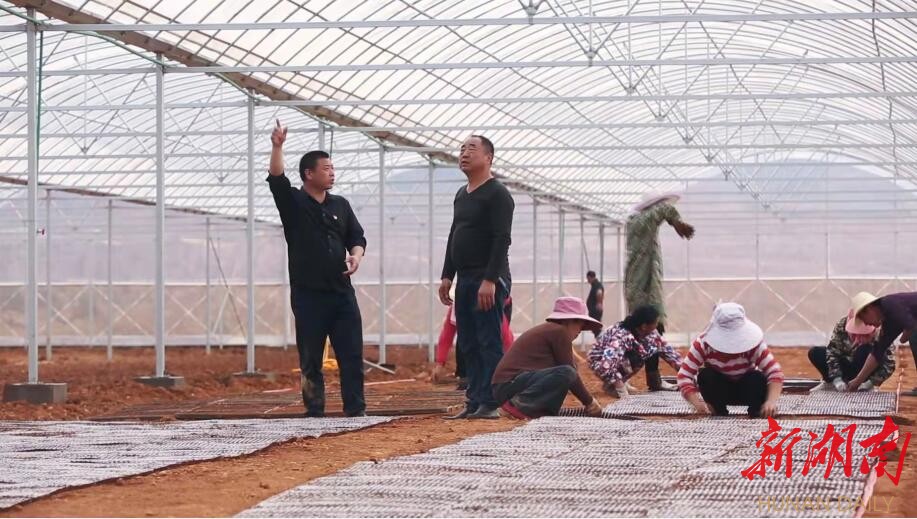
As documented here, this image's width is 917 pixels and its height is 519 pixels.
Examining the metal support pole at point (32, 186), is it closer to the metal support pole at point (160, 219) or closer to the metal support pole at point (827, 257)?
the metal support pole at point (160, 219)

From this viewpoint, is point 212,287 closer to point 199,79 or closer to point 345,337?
point 199,79

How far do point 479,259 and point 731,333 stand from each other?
1.52 metres

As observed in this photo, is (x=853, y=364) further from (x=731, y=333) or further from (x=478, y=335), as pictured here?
(x=478, y=335)

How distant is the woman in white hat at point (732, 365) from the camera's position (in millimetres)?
7629

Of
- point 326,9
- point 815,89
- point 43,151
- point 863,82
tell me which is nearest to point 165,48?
point 326,9

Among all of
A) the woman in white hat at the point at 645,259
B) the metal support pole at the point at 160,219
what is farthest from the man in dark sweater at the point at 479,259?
the metal support pole at the point at 160,219

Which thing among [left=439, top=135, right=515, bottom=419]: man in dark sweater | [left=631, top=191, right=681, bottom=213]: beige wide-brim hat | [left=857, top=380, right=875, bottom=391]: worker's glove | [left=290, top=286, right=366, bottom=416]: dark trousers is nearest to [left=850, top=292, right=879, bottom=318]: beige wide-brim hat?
[left=857, top=380, right=875, bottom=391]: worker's glove

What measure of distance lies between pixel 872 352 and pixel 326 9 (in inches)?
339

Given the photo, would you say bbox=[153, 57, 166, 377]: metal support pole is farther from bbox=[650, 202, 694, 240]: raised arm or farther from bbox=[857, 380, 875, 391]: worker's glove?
bbox=[857, 380, 875, 391]: worker's glove

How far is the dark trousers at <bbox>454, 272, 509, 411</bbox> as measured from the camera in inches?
310

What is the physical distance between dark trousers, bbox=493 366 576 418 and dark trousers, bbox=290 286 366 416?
3.34 ft

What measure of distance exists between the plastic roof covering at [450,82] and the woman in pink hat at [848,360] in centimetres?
436

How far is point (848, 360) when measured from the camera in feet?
35.3

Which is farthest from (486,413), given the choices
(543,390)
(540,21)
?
(540,21)
